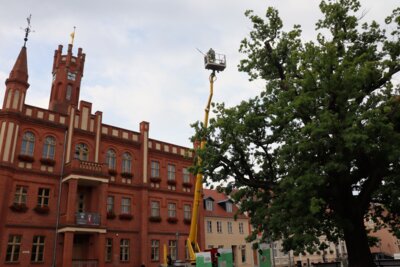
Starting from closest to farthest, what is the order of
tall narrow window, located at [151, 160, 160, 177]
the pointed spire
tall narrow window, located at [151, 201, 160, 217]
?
the pointed spire < tall narrow window, located at [151, 201, 160, 217] < tall narrow window, located at [151, 160, 160, 177]

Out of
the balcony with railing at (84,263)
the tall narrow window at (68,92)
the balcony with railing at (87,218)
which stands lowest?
the balcony with railing at (84,263)

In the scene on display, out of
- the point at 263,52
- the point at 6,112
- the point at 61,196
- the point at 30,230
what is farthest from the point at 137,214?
the point at 263,52

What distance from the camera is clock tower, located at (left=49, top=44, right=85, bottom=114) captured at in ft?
121

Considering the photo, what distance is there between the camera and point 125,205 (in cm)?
3281

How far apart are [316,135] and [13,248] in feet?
74.2

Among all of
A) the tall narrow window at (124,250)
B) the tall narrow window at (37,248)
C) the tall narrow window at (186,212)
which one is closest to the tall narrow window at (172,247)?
the tall narrow window at (186,212)

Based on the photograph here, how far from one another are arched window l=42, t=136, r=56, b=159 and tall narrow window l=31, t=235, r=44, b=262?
6281mm

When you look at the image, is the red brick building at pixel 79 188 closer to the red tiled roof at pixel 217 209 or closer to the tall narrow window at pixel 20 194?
the tall narrow window at pixel 20 194

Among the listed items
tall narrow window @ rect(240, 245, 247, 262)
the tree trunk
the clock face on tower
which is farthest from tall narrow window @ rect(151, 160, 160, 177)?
the tree trunk

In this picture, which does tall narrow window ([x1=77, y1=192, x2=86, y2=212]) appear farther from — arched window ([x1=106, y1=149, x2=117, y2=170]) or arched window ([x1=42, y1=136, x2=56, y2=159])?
arched window ([x1=42, y1=136, x2=56, y2=159])

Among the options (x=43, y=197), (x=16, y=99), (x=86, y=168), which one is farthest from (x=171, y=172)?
(x=16, y=99)

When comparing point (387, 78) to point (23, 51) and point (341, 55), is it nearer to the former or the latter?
point (341, 55)

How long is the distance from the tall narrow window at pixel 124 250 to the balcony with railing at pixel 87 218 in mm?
4336

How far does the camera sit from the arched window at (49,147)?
94.4 ft
